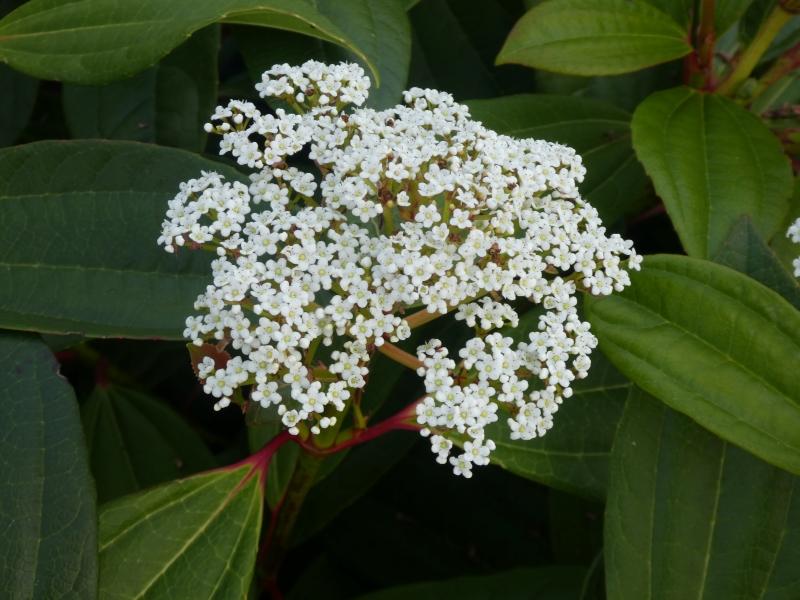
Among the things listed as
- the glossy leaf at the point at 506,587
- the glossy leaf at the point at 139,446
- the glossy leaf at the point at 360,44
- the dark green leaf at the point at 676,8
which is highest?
the dark green leaf at the point at 676,8

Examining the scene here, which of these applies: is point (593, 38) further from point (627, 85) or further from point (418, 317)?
point (418, 317)

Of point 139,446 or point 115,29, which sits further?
point 139,446

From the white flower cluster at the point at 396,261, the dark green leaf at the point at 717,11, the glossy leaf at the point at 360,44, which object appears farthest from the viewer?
the dark green leaf at the point at 717,11

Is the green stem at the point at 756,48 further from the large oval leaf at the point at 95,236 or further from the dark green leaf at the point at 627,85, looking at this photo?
the large oval leaf at the point at 95,236

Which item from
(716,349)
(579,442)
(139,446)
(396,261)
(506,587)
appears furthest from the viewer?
(139,446)

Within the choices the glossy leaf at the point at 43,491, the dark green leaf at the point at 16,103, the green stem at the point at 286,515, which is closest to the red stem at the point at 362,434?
the green stem at the point at 286,515

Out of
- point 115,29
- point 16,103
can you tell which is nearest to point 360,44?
point 115,29
